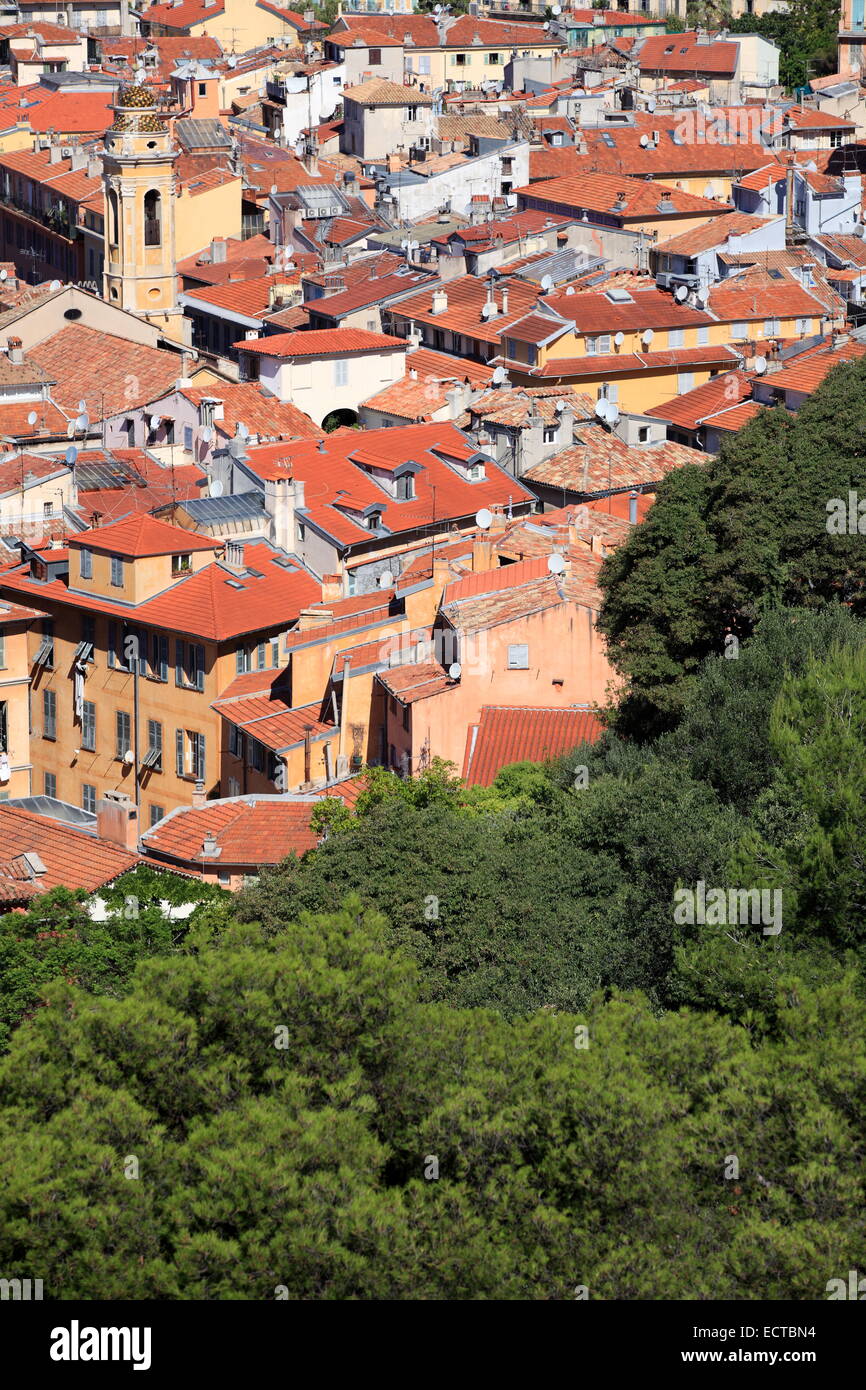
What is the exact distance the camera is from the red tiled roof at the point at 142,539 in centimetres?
4059

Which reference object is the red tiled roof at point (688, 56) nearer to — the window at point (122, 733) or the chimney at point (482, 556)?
the chimney at point (482, 556)

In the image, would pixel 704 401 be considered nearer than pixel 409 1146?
No

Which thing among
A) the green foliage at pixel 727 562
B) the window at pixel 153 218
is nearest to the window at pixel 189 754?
the green foliage at pixel 727 562

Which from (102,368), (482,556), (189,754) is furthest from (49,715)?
(102,368)

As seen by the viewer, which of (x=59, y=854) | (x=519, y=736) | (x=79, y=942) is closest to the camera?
(x=79, y=942)

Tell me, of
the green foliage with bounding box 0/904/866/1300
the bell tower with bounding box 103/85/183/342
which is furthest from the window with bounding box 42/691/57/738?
the bell tower with bounding box 103/85/183/342

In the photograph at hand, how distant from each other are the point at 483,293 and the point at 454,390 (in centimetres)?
1097

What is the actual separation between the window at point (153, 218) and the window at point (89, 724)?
3323cm

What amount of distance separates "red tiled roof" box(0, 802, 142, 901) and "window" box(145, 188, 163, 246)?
40644 millimetres

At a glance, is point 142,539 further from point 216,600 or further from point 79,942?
point 79,942

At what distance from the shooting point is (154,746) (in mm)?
39906

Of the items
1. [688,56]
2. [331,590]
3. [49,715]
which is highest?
→ [331,590]

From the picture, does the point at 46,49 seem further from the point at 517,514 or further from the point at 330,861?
the point at 330,861

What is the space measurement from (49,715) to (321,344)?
70.1ft
